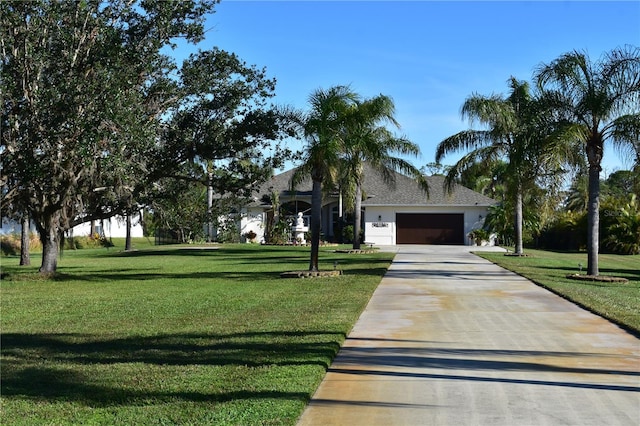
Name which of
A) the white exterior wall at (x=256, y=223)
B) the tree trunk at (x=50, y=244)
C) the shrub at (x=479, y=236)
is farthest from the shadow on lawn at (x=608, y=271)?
the white exterior wall at (x=256, y=223)

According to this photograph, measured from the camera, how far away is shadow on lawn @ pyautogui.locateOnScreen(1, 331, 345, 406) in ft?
21.6

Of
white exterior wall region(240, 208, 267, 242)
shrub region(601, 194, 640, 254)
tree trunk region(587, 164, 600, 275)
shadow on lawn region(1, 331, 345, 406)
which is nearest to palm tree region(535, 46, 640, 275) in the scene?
tree trunk region(587, 164, 600, 275)

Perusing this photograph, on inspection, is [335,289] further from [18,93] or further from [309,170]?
[18,93]

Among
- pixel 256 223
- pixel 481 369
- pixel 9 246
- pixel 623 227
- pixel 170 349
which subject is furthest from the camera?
pixel 256 223

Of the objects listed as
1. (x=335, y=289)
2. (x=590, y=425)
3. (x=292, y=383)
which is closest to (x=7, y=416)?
(x=292, y=383)

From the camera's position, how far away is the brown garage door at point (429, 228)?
45406mm

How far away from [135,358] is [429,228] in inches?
1520

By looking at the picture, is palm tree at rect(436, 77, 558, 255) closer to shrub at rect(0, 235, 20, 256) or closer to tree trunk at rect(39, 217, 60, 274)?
tree trunk at rect(39, 217, 60, 274)

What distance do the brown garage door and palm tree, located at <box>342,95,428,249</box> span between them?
34.5ft

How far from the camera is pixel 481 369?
7668 mm

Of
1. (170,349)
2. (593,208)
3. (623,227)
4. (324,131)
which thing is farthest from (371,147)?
(623,227)

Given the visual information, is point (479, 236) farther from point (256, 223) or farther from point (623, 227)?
point (256, 223)

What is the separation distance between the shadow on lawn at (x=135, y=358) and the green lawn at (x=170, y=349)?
1 cm

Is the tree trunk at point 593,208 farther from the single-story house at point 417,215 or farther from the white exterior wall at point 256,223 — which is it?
the white exterior wall at point 256,223
